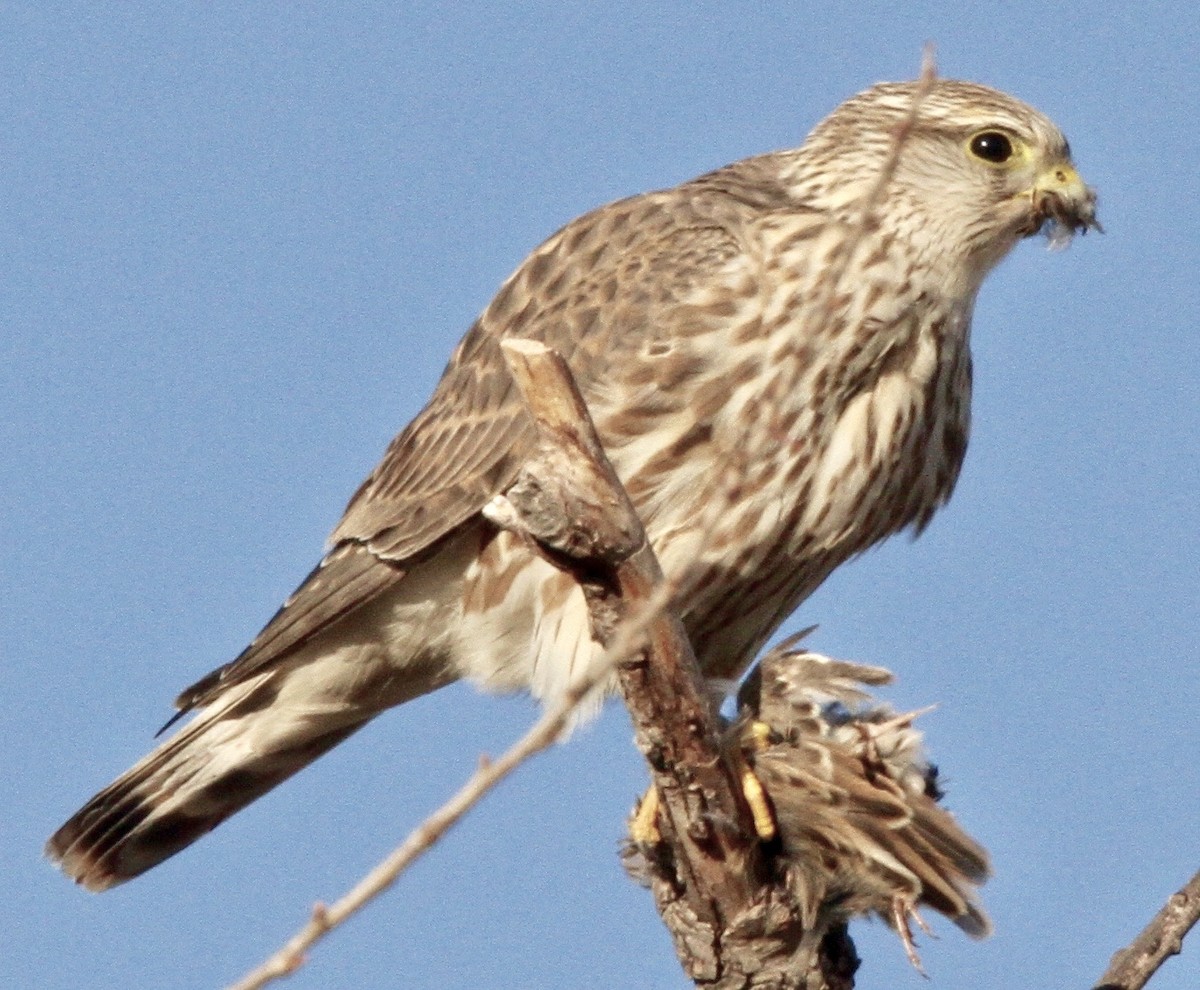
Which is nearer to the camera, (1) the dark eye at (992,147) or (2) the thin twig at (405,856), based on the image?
(2) the thin twig at (405,856)

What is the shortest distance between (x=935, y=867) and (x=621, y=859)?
0.67 metres

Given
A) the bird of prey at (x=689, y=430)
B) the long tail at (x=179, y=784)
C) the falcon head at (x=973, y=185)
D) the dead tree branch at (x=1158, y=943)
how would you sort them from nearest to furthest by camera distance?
the dead tree branch at (x=1158, y=943), the bird of prey at (x=689, y=430), the falcon head at (x=973, y=185), the long tail at (x=179, y=784)

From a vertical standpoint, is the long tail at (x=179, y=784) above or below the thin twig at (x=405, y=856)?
above

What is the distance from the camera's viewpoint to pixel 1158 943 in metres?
3.72

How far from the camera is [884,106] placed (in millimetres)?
5348

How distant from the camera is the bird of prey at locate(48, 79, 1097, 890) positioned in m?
4.78

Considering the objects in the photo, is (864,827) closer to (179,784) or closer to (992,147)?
(992,147)

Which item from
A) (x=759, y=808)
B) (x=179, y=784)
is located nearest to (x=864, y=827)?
(x=759, y=808)

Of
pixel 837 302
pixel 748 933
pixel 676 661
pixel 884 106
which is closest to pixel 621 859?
pixel 748 933

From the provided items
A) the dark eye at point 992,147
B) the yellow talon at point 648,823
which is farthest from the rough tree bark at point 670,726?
the dark eye at point 992,147

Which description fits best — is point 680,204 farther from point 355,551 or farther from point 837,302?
point 355,551

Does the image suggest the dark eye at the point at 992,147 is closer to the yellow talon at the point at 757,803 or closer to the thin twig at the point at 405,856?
the yellow talon at the point at 757,803

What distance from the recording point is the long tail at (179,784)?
5.39m

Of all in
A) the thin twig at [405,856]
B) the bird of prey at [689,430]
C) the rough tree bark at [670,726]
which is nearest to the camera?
the thin twig at [405,856]
